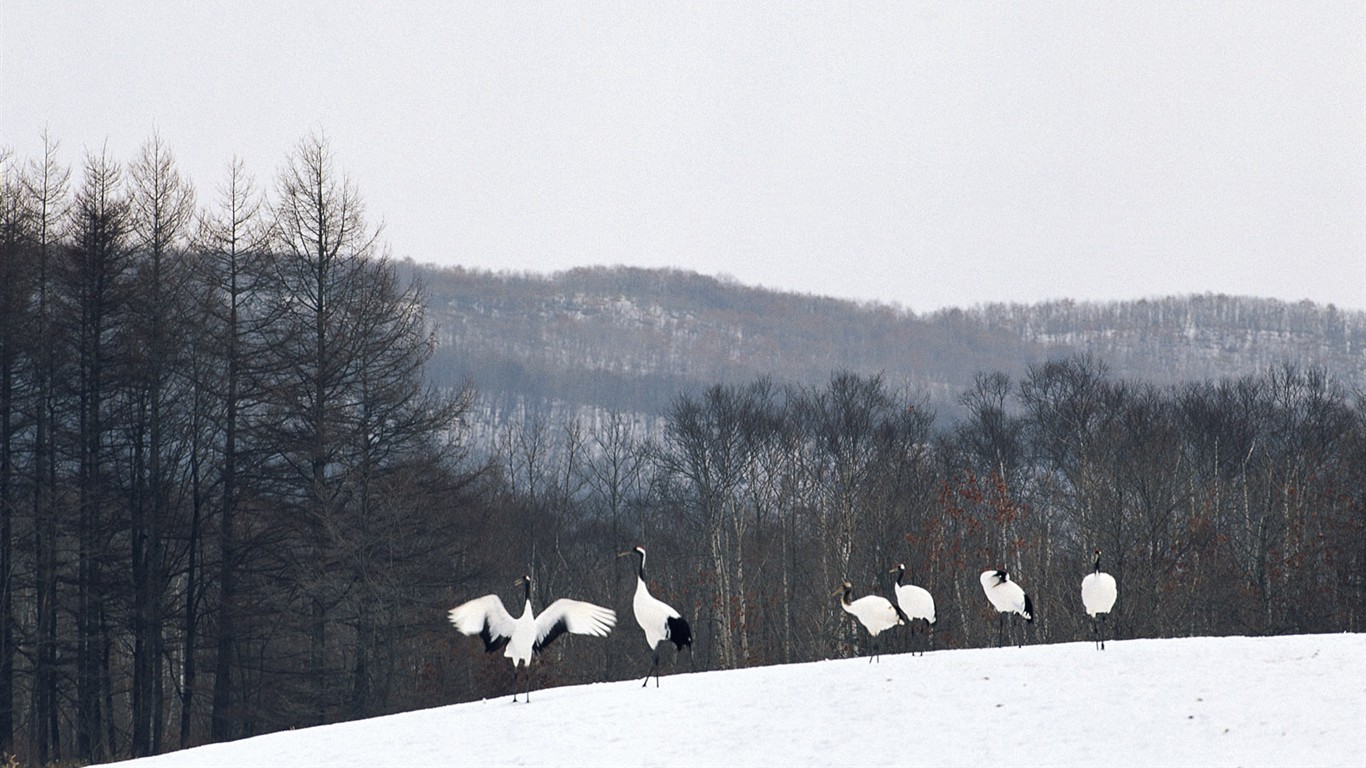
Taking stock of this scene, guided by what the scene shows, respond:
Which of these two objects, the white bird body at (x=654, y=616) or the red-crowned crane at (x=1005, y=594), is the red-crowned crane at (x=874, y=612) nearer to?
the red-crowned crane at (x=1005, y=594)

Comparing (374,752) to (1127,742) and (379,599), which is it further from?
(379,599)

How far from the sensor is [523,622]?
61.5ft

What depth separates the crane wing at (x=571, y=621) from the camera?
60.8 ft

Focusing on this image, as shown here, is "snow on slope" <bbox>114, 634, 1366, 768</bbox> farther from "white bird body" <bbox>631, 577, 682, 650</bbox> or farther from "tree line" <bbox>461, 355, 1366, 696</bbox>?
"tree line" <bbox>461, 355, 1366, 696</bbox>

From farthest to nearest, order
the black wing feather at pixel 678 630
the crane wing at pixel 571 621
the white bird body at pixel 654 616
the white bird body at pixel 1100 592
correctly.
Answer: the white bird body at pixel 1100 592 < the white bird body at pixel 654 616 < the crane wing at pixel 571 621 < the black wing feather at pixel 678 630

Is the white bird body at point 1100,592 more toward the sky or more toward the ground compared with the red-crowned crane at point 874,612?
more toward the sky

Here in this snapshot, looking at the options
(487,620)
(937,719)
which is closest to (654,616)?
(487,620)

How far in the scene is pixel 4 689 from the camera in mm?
32188

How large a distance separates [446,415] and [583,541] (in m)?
40.2

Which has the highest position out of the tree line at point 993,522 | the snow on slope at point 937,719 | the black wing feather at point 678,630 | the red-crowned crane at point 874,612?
the black wing feather at point 678,630

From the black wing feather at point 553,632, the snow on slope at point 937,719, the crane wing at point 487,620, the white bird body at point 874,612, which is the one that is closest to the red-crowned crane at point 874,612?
the white bird body at point 874,612

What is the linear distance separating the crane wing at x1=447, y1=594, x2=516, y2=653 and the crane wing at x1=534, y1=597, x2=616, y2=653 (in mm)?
466

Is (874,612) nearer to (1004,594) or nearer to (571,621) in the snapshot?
(1004,594)

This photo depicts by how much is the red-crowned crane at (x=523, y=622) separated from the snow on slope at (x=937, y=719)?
110cm
